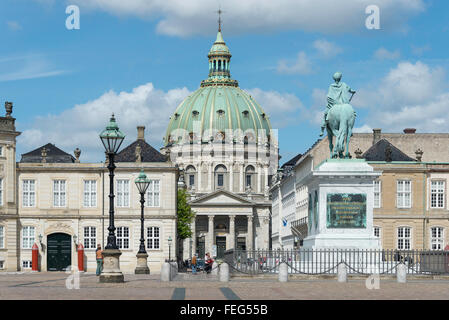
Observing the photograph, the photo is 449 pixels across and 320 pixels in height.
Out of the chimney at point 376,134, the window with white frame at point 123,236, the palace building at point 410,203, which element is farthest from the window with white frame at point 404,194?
the window with white frame at point 123,236

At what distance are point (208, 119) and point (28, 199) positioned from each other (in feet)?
360

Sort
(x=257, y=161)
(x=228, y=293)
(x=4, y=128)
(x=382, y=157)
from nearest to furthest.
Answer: (x=228, y=293)
(x=4, y=128)
(x=382, y=157)
(x=257, y=161)

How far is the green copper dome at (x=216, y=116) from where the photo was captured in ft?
588

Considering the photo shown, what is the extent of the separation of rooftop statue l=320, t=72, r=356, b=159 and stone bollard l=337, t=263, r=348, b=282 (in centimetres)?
506

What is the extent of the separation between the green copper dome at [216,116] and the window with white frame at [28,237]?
106m

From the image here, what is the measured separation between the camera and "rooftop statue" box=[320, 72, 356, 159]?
36.1 meters

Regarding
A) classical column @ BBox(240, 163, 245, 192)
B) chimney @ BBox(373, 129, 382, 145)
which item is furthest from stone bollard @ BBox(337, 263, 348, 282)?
classical column @ BBox(240, 163, 245, 192)

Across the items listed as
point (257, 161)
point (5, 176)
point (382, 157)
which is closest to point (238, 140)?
point (257, 161)

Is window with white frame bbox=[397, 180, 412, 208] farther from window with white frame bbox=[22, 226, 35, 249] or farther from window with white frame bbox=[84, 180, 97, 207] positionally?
window with white frame bbox=[22, 226, 35, 249]

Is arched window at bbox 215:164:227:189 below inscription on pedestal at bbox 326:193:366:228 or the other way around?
the other way around

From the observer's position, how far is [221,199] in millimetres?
154125

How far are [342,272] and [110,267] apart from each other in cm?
815
